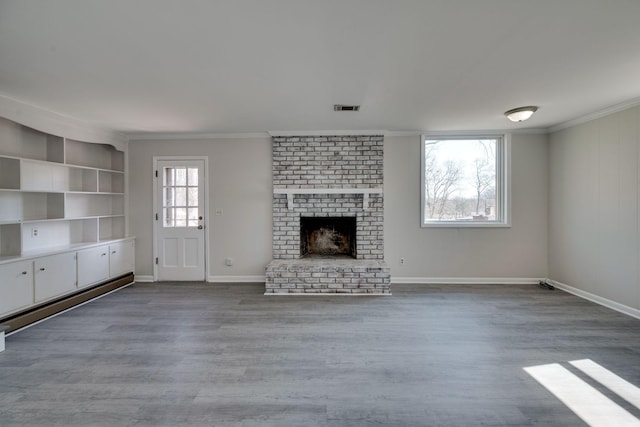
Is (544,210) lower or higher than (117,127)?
lower

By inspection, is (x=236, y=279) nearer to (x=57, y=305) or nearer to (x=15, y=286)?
(x=57, y=305)

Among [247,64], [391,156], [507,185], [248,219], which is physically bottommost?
[248,219]

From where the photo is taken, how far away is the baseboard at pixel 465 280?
4.72 m

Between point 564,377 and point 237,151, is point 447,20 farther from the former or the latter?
point 237,151

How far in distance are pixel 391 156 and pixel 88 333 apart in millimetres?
4473

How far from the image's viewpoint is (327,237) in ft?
16.8

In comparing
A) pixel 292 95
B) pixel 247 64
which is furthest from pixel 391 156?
pixel 247 64

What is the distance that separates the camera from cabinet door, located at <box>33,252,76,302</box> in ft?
10.9

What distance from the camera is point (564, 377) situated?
87.3 inches

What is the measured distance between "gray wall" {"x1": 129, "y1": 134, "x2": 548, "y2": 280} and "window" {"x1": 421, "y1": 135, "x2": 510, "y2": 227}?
8.5 inches

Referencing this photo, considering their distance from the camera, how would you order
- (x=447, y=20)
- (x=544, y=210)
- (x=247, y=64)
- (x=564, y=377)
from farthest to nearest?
(x=544, y=210) < (x=247, y=64) < (x=564, y=377) < (x=447, y=20)

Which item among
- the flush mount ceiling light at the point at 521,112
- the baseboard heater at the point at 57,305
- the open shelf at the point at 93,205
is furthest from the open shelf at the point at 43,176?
the flush mount ceiling light at the point at 521,112

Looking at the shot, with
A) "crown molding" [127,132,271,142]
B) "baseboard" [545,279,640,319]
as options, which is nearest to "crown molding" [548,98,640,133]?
"baseboard" [545,279,640,319]

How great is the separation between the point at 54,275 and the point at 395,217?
4.61 metres
